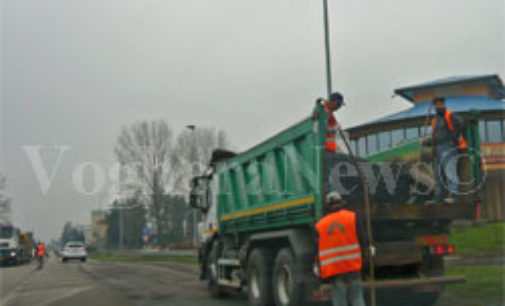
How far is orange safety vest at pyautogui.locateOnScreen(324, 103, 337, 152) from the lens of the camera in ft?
25.1

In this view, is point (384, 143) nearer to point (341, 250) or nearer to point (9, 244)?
point (341, 250)

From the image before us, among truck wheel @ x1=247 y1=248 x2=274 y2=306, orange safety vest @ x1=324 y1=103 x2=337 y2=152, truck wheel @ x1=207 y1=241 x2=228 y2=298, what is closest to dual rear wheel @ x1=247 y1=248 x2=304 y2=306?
truck wheel @ x1=247 y1=248 x2=274 y2=306

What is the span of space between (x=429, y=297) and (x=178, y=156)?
37.0m

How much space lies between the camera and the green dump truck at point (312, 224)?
7625mm

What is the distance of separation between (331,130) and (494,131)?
26.2m

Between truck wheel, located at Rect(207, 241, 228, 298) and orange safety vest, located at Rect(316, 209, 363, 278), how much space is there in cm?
509

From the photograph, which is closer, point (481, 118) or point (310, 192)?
point (310, 192)

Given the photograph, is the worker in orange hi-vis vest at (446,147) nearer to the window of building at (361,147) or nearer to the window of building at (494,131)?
the window of building at (361,147)

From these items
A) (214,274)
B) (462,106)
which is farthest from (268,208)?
(462,106)

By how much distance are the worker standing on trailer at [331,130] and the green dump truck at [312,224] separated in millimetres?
121

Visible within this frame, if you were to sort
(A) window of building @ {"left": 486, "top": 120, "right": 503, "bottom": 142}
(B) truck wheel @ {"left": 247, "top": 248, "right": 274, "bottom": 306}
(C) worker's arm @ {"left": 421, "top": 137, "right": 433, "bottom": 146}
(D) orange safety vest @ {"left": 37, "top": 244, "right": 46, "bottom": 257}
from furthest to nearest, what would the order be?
(A) window of building @ {"left": 486, "top": 120, "right": 503, "bottom": 142}
(D) orange safety vest @ {"left": 37, "top": 244, "right": 46, "bottom": 257}
(C) worker's arm @ {"left": 421, "top": 137, "right": 433, "bottom": 146}
(B) truck wheel @ {"left": 247, "top": 248, "right": 274, "bottom": 306}

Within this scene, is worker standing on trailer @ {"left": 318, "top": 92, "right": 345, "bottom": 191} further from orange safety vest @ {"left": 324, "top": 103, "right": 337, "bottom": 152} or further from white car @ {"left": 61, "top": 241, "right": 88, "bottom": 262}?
white car @ {"left": 61, "top": 241, "right": 88, "bottom": 262}

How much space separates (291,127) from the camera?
27.5 ft

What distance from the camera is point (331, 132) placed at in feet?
25.3
